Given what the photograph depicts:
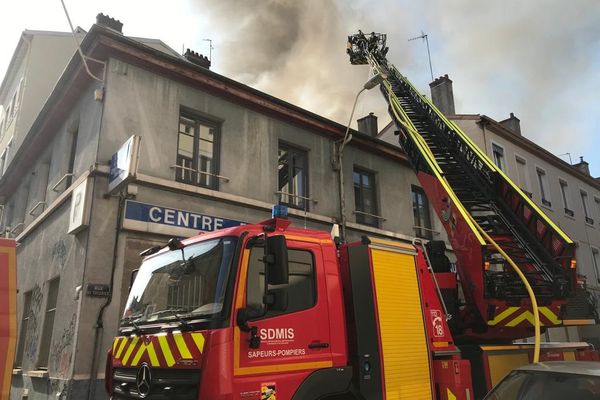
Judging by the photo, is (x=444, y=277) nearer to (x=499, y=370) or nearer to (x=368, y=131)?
(x=499, y=370)

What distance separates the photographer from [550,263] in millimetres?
6672

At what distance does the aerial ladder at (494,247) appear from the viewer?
6230mm

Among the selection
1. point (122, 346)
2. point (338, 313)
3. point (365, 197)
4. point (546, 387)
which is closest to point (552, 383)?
point (546, 387)

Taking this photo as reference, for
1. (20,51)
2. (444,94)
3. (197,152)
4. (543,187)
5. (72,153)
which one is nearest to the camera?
(197,152)

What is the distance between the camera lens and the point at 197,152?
1050 cm

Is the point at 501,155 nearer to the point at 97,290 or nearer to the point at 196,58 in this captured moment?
the point at 196,58

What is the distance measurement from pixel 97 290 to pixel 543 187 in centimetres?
2191

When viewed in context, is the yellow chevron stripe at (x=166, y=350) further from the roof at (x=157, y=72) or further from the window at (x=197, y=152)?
the roof at (x=157, y=72)

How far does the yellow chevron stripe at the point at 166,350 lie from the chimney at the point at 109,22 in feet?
34.6

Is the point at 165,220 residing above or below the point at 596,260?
below

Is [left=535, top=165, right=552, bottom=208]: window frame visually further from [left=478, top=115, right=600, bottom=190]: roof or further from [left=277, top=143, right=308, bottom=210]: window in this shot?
[left=277, top=143, right=308, bottom=210]: window

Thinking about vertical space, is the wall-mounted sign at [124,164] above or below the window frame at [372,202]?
below

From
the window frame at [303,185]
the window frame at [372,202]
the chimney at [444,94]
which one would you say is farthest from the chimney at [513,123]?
the window frame at [303,185]

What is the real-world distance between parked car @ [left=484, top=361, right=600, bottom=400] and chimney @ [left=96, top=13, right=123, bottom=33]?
12.2 m
